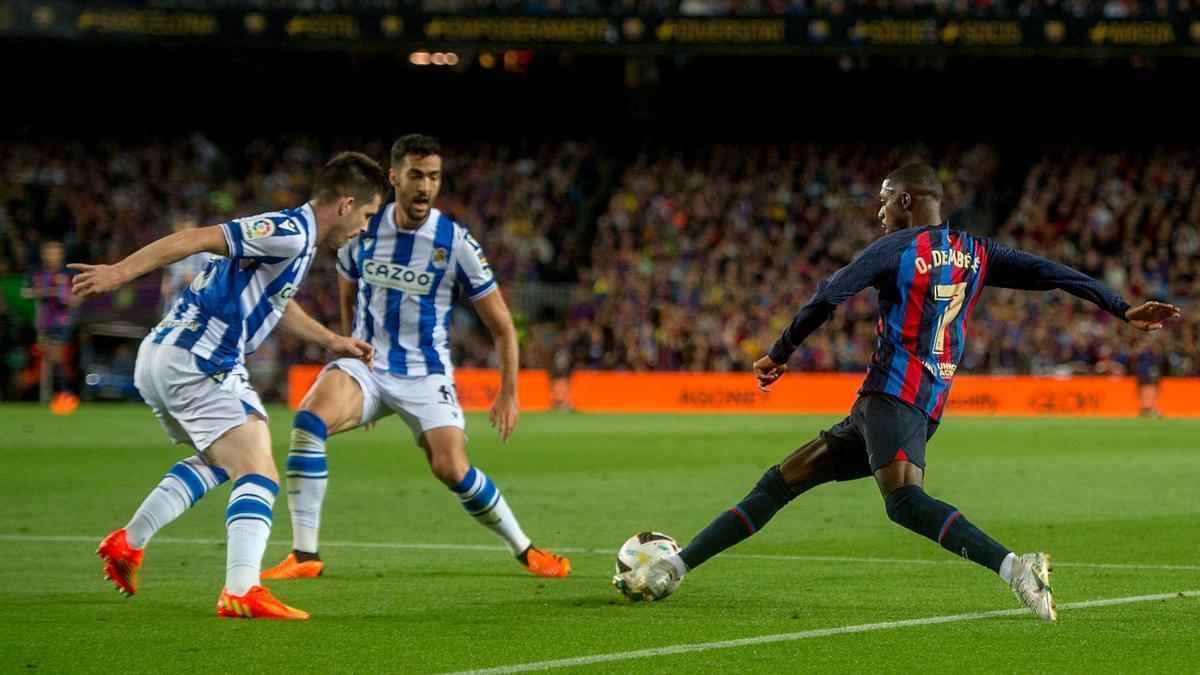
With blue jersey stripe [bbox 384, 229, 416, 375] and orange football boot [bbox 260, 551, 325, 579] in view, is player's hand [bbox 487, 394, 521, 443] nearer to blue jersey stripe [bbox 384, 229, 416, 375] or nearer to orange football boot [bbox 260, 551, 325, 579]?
blue jersey stripe [bbox 384, 229, 416, 375]

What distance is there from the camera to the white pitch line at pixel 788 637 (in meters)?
5.56

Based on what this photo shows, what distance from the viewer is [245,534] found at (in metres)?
6.77

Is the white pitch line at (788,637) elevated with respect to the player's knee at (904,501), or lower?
lower

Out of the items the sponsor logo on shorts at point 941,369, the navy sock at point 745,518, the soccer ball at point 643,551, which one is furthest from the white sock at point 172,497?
the sponsor logo on shorts at point 941,369

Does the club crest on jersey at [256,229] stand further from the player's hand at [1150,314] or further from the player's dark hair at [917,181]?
the player's hand at [1150,314]

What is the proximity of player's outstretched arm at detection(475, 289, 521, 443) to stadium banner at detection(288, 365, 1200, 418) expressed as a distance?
20.5 m

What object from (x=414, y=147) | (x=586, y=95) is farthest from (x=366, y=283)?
(x=586, y=95)

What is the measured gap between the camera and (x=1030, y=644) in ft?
19.7

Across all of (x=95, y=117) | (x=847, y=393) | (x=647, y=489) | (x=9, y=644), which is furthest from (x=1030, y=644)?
(x=95, y=117)

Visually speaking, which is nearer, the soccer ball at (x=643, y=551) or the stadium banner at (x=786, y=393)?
the soccer ball at (x=643, y=551)

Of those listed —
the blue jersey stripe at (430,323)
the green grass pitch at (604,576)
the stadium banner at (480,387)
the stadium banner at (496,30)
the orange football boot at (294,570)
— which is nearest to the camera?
the green grass pitch at (604,576)

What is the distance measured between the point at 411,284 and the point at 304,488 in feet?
4.02

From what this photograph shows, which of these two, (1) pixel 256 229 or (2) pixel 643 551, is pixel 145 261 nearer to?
(1) pixel 256 229

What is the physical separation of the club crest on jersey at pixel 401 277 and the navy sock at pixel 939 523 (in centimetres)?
299
